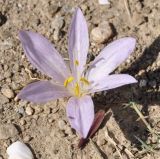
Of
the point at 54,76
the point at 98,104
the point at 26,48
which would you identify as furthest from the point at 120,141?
the point at 26,48

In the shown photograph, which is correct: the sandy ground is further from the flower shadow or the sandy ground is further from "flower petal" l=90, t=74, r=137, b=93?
"flower petal" l=90, t=74, r=137, b=93

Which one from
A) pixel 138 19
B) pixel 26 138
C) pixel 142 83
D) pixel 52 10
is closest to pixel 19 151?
pixel 26 138

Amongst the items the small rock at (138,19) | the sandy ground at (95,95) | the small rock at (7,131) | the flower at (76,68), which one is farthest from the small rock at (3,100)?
the small rock at (138,19)

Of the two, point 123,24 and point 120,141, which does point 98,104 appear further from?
point 123,24

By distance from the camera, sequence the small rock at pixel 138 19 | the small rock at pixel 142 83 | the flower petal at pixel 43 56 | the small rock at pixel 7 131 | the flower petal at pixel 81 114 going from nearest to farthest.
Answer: the flower petal at pixel 81 114, the flower petal at pixel 43 56, the small rock at pixel 7 131, the small rock at pixel 142 83, the small rock at pixel 138 19

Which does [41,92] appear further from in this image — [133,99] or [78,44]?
[133,99]

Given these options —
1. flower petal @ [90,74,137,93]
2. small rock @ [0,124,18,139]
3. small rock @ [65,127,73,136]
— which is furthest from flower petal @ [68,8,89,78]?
small rock @ [0,124,18,139]

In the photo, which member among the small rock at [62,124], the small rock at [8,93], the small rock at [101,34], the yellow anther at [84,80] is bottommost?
the small rock at [62,124]

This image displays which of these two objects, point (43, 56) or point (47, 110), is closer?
point (43, 56)

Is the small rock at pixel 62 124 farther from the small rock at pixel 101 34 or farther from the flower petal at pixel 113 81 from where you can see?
the small rock at pixel 101 34
